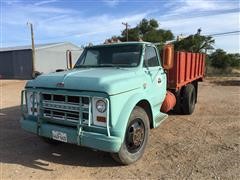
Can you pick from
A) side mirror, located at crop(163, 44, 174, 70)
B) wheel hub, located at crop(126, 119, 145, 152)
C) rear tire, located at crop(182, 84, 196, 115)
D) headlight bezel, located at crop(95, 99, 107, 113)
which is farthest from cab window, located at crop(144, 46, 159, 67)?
rear tire, located at crop(182, 84, 196, 115)

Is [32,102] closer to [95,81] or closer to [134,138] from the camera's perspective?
[95,81]

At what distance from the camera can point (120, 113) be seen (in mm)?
5008

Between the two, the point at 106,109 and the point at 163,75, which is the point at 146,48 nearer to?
the point at 163,75

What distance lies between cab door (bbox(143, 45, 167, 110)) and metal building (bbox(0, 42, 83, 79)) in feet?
102

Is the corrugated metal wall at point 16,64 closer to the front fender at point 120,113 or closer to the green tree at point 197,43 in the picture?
the green tree at point 197,43

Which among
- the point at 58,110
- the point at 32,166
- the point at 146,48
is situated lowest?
the point at 32,166

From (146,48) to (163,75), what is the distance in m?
0.85

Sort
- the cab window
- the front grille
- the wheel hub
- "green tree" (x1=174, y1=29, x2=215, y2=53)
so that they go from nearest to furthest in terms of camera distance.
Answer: the front grille < the wheel hub < the cab window < "green tree" (x1=174, y1=29, x2=215, y2=53)

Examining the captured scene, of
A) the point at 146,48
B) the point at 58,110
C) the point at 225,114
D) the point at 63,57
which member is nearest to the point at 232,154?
the point at 146,48

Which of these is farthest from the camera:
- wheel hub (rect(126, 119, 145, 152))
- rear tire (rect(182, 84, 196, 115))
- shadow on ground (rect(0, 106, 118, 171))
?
rear tire (rect(182, 84, 196, 115))

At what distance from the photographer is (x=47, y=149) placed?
21.1ft

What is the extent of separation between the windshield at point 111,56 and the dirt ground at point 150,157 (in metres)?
1.81

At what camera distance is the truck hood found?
4.93 metres

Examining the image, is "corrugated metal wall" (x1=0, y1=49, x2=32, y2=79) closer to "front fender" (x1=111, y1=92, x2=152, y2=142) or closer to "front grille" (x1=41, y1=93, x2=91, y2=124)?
"front grille" (x1=41, y1=93, x2=91, y2=124)
